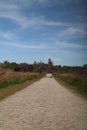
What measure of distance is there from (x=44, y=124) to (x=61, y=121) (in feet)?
2.82

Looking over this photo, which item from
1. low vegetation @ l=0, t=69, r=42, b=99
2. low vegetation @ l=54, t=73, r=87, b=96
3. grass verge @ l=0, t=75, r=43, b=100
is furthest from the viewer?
low vegetation @ l=54, t=73, r=87, b=96

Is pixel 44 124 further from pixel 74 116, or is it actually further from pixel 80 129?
pixel 74 116

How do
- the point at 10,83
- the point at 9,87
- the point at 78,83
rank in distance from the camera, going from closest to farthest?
the point at 9,87, the point at 78,83, the point at 10,83

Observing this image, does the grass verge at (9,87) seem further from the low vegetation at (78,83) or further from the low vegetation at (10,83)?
the low vegetation at (78,83)

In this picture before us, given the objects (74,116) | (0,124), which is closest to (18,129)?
(0,124)

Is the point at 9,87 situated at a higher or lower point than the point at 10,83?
lower

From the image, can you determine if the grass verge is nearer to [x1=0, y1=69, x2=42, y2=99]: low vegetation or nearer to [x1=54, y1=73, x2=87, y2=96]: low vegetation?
[x1=0, y1=69, x2=42, y2=99]: low vegetation

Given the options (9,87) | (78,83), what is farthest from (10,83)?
(78,83)

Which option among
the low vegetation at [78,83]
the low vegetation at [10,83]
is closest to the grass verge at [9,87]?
the low vegetation at [10,83]

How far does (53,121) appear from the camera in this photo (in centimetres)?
1016

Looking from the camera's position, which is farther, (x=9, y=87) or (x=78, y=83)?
(x=78, y=83)

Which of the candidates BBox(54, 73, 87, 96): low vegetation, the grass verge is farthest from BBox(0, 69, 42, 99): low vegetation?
BBox(54, 73, 87, 96): low vegetation

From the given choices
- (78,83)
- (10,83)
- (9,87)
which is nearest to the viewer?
(9,87)

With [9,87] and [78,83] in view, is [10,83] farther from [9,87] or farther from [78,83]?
[78,83]
